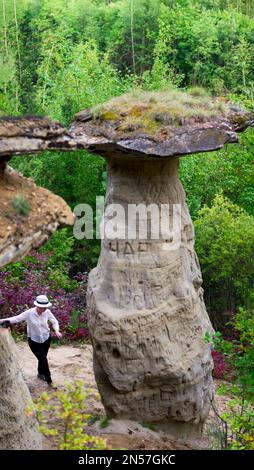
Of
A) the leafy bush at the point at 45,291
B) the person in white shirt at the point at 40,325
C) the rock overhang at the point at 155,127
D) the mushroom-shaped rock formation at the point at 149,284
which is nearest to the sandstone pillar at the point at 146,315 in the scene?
the mushroom-shaped rock formation at the point at 149,284

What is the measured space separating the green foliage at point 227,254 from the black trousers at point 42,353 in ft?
15.3

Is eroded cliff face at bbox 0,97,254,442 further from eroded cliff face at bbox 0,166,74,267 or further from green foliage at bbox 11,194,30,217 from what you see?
green foliage at bbox 11,194,30,217

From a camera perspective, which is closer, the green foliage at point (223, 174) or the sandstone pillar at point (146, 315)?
the sandstone pillar at point (146, 315)

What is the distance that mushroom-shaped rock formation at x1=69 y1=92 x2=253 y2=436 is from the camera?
10141 mm

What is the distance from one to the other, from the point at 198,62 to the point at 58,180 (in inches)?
526

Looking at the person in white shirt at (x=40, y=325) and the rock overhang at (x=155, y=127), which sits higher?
the rock overhang at (x=155, y=127)

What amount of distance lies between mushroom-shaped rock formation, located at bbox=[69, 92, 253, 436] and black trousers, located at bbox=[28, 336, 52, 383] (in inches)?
62.0

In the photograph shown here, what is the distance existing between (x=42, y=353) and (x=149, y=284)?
259 cm

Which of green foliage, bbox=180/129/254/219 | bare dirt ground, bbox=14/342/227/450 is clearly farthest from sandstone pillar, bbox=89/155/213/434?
green foliage, bbox=180/129/254/219

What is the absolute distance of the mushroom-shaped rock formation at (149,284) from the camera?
399 inches

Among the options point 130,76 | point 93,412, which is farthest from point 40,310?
point 130,76

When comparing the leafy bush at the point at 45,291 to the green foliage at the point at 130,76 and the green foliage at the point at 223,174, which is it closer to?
the green foliage at the point at 130,76
